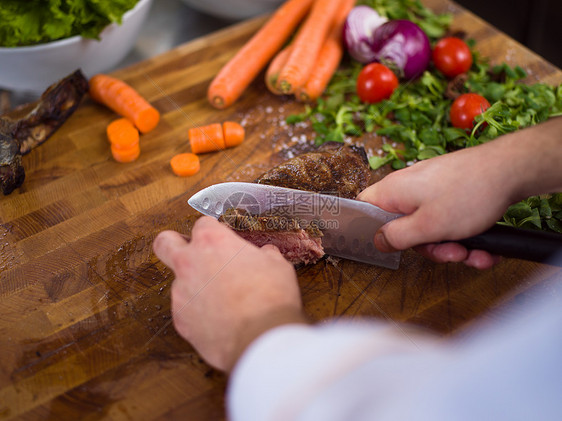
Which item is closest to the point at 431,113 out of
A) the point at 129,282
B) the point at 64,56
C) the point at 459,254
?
the point at 459,254

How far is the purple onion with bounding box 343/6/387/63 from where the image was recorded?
3158 mm

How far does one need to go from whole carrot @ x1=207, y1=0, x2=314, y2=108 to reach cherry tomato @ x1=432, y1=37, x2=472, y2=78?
971 mm

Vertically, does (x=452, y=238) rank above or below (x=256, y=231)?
above

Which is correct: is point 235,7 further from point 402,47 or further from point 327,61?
Result: point 402,47

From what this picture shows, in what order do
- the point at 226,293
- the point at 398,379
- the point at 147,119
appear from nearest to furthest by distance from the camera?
the point at 398,379 → the point at 226,293 → the point at 147,119

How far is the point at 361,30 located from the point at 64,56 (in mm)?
1793

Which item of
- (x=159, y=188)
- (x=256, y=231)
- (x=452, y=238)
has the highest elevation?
(x=452, y=238)

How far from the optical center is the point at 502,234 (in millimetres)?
1870

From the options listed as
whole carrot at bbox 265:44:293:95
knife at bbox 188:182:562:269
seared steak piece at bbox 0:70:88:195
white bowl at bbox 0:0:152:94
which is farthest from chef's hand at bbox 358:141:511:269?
white bowl at bbox 0:0:152:94

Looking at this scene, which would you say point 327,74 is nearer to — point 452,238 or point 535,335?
point 452,238

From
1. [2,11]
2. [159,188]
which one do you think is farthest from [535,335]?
[2,11]

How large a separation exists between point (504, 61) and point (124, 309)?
8.90 feet

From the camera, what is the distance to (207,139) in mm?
2709

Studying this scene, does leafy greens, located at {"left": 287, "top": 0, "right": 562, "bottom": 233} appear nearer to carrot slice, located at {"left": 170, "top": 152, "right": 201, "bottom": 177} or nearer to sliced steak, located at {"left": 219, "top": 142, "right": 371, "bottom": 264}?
sliced steak, located at {"left": 219, "top": 142, "right": 371, "bottom": 264}
